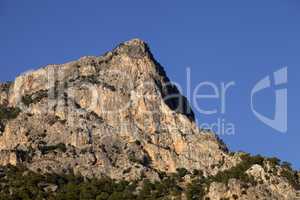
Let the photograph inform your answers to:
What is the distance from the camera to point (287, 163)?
18012cm

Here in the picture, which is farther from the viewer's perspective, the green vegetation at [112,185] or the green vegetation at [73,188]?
the green vegetation at [73,188]

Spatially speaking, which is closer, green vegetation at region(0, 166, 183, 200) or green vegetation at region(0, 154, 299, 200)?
green vegetation at region(0, 154, 299, 200)

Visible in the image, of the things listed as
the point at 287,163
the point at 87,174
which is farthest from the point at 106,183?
the point at 287,163

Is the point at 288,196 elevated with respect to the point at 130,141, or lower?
lower

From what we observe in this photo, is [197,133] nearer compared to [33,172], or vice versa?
[33,172]

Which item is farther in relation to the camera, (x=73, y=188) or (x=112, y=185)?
(x=112, y=185)

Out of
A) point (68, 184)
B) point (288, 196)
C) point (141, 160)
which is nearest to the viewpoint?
point (288, 196)

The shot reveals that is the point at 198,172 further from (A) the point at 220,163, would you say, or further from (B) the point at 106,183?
(B) the point at 106,183

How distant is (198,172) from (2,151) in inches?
1517

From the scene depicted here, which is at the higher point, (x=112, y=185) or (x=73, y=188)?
(x=112, y=185)

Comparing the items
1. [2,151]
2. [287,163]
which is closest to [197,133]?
[287,163]

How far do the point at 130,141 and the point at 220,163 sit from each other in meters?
19.5

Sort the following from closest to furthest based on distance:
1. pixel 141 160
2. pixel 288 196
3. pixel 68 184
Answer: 1. pixel 288 196
2. pixel 68 184
3. pixel 141 160

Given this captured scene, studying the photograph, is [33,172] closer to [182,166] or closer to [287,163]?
[182,166]
